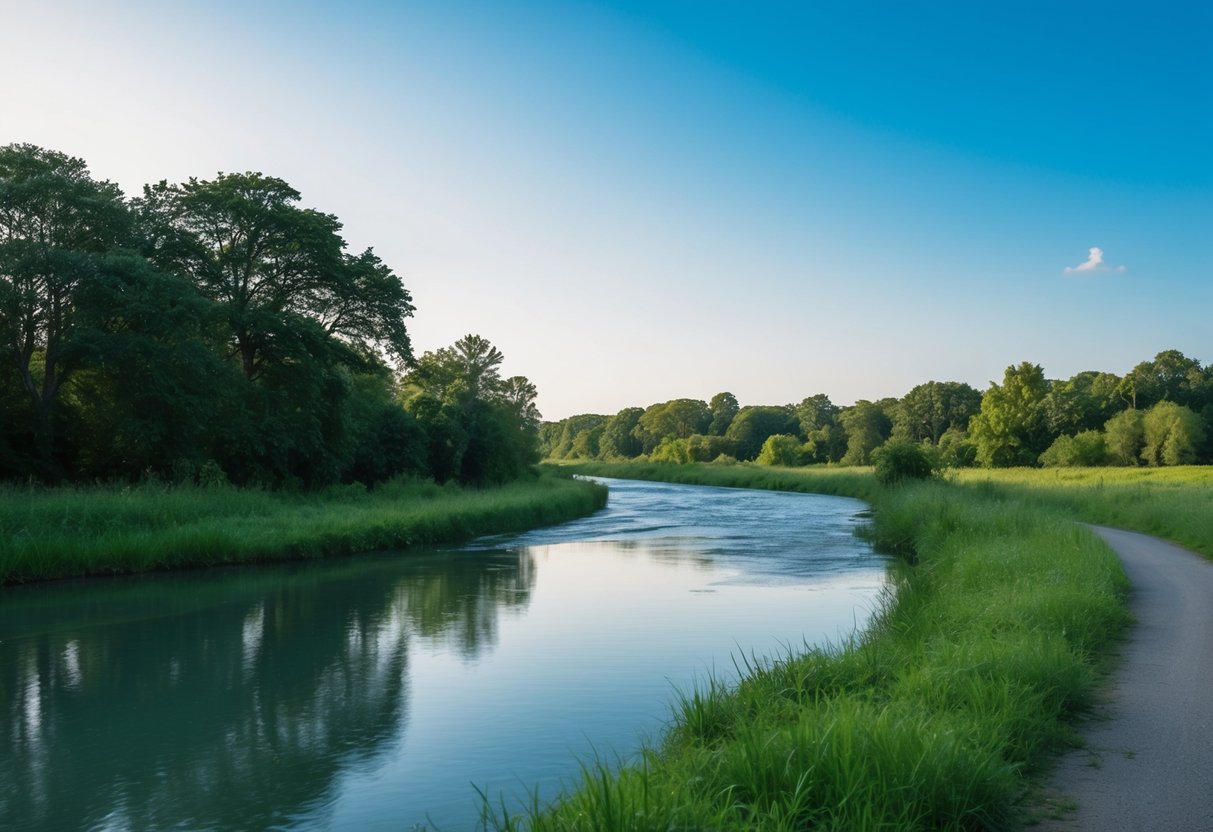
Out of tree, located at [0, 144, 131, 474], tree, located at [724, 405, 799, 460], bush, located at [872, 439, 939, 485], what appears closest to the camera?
tree, located at [0, 144, 131, 474]

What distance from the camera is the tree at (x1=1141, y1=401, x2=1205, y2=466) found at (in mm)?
57531

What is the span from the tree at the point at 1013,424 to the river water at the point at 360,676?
5440cm

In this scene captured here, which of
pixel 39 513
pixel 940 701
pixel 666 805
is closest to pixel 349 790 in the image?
pixel 666 805

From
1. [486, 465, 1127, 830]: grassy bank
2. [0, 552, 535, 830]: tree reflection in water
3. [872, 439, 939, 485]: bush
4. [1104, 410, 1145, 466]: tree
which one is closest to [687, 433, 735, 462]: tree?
[1104, 410, 1145, 466]: tree

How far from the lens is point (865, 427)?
339ft

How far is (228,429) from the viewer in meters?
27.0

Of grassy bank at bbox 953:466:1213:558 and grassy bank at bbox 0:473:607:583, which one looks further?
grassy bank at bbox 953:466:1213:558

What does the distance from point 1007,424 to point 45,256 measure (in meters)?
66.0

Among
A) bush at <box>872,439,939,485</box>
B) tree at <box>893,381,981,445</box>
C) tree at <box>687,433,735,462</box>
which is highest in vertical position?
tree at <box>893,381,981,445</box>

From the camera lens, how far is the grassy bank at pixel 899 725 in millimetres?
4527

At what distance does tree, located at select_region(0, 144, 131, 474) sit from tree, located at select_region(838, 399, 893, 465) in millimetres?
78999

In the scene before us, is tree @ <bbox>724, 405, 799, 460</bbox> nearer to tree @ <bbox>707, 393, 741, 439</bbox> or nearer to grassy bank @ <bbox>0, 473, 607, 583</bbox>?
tree @ <bbox>707, 393, 741, 439</bbox>

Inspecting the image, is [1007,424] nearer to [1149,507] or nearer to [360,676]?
[1149,507]

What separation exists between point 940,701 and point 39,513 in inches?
713
